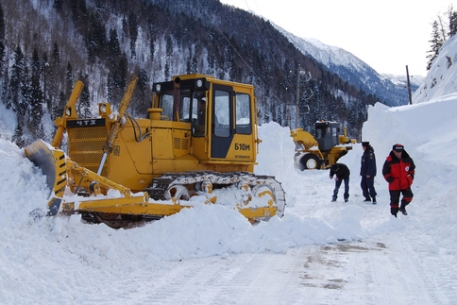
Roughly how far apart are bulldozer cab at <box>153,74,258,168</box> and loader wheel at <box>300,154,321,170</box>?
1976cm

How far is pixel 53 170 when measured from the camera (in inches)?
240

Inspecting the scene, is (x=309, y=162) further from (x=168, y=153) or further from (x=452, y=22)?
(x=452, y=22)

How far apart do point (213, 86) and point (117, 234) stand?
376cm

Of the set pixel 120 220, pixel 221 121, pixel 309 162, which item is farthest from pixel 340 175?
pixel 309 162

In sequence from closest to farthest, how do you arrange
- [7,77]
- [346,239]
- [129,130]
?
[346,239] → [129,130] → [7,77]

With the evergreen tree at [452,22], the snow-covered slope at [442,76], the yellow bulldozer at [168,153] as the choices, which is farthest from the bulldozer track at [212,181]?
the evergreen tree at [452,22]

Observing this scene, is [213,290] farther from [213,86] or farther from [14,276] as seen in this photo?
[213,86]

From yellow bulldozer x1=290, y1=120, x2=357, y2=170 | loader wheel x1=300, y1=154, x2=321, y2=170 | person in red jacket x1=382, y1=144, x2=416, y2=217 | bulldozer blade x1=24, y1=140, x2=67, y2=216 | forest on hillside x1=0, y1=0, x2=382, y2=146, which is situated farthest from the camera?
forest on hillside x1=0, y1=0, x2=382, y2=146

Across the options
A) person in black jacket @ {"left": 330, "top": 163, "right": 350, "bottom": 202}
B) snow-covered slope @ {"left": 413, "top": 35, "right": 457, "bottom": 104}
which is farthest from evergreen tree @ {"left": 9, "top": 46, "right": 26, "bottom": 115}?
person in black jacket @ {"left": 330, "top": 163, "right": 350, "bottom": 202}

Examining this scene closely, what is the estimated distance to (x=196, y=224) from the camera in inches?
273

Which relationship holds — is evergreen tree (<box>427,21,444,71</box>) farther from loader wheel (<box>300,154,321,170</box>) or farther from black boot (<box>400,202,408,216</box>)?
black boot (<box>400,202,408,216</box>)

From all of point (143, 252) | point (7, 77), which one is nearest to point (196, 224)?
point (143, 252)

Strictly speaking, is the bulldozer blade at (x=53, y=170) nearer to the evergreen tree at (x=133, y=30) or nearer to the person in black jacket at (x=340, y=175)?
the person in black jacket at (x=340, y=175)

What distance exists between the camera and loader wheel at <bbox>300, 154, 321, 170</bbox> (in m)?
29.0
